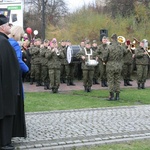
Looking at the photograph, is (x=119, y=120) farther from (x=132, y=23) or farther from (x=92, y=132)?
(x=132, y=23)

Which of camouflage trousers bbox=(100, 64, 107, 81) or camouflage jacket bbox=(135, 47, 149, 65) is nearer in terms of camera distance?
camouflage jacket bbox=(135, 47, 149, 65)

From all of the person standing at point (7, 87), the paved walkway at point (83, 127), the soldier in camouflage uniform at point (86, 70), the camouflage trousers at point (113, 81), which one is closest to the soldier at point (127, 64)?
the soldier in camouflage uniform at point (86, 70)

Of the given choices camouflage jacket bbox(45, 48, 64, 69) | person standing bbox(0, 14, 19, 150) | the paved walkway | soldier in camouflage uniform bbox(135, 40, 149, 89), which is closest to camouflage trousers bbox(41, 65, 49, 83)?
camouflage jacket bbox(45, 48, 64, 69)

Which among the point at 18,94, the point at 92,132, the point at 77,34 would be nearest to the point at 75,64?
the point at 77,34

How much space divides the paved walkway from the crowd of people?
612 mm

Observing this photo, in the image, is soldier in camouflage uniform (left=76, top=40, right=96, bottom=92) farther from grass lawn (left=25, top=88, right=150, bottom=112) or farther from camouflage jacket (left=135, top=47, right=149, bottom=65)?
camouflage jacket (left=135, top=47, right=149, bottom=65)

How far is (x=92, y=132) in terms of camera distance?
24.9ft

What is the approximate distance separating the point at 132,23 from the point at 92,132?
16237 millimetres

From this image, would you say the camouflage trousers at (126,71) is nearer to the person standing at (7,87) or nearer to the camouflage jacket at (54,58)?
the camouflage jacket at (54,58)

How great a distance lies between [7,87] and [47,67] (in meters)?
9.29

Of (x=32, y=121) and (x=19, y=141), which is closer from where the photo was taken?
(x=19, y=141)

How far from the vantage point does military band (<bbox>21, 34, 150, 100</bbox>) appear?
39.2ft

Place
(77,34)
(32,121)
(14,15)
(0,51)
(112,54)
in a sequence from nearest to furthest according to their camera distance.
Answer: (0,51) → (32,121) → (112,54) → (14,15) → (77,34)

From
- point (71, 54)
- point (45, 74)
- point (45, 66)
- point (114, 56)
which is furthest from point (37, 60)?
point (114, 56)
